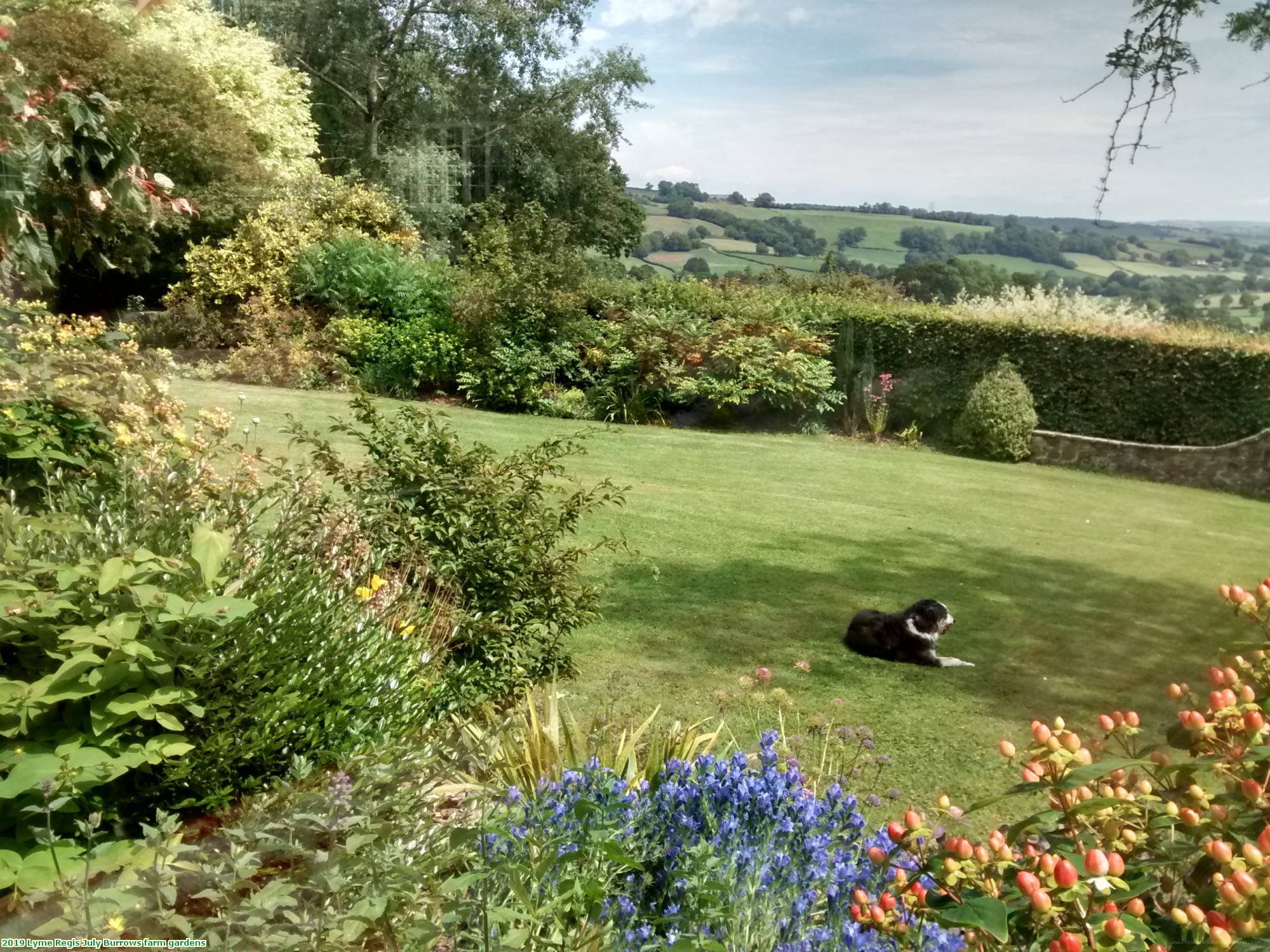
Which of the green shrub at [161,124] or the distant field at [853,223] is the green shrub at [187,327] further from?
the distant field at [853,223]

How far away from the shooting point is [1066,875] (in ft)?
3.26

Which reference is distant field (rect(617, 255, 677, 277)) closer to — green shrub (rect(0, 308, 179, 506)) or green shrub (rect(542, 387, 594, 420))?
green shrub (rect(542, 387, 594, 420))

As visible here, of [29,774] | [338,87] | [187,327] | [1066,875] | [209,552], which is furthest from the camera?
[338,87]

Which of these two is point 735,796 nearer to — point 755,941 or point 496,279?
point 755,941

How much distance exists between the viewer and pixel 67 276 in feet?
12.5

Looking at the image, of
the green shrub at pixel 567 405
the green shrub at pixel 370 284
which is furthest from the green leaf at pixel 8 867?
the green shrub at pixel 567 405

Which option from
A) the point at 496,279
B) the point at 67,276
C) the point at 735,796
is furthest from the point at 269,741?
the point at 496,279

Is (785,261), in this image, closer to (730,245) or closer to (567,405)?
(730,245)

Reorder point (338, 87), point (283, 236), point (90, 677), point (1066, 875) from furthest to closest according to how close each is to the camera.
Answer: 1. point (338, 87)
2. point (283, 236)
3. point (90, 677)
4. point (1066, 875)

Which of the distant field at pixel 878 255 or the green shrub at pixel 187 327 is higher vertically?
the distant field at pixel 878 255

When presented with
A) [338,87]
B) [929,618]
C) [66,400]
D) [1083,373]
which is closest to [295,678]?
[66,400]

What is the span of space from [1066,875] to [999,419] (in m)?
3.70

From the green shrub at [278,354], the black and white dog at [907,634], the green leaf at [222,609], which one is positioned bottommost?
the black and white dog at [907,634]

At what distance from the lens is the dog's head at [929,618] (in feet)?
10.6
